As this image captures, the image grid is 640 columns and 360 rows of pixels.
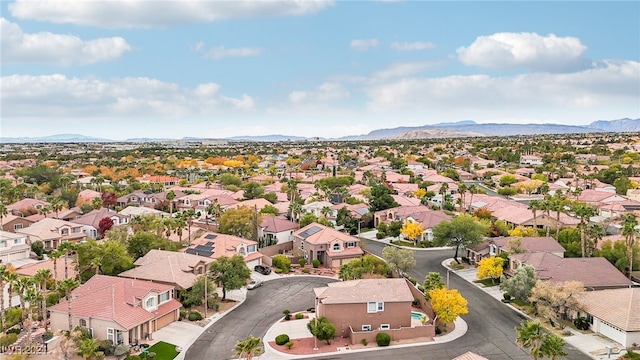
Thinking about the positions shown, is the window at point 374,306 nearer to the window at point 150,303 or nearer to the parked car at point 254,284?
the parked car at point 254,284

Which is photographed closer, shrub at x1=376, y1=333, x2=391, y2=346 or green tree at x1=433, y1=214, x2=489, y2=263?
shrub at x1=376, y1=333, x2=391, y2=346

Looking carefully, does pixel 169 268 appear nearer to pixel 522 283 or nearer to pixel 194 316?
pixel 194 316

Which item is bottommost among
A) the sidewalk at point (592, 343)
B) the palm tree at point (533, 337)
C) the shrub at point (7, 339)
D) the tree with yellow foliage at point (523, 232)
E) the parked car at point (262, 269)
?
the sidewalk at point (592, 343)

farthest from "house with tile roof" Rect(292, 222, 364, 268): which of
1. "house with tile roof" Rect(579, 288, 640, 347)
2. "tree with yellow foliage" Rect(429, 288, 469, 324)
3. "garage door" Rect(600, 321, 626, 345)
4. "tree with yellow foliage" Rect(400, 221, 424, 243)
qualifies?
"garage door" Rect(600, 321, 626, 345)

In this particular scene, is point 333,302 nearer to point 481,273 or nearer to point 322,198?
point 481,273

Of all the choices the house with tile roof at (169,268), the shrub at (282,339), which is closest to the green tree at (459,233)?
the house with tile roof at (169,268)

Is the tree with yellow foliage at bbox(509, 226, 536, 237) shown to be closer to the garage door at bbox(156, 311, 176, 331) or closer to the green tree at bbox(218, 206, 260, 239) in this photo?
the green tree at bbox(218, 206, 260, 239)
